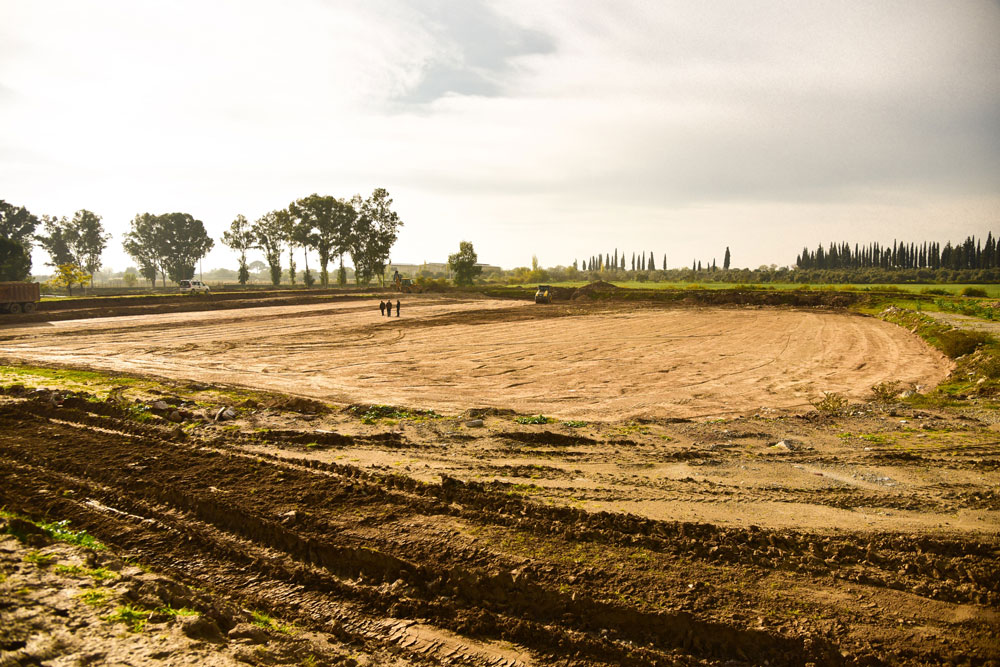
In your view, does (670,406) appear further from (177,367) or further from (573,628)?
(177,367)

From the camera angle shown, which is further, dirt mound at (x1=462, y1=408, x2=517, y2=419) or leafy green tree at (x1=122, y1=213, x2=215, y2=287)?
leafy green tree at (x1=122, y1=213, x2=215, y2=287)

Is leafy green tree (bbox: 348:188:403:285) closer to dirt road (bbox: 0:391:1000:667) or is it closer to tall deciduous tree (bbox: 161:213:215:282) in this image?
tall deciduous tree (bbox: 161:213:215:282)

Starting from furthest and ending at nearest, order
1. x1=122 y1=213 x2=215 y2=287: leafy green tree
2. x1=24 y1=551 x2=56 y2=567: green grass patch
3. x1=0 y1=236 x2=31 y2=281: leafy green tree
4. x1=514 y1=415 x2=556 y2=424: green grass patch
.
Answer: 1. x1=122 y1=213 x2=215 y2=287: leafy green tree
2. x1=0 y1=236 x2=31 y2=281: leafy green tree
3. x1=514 y1=415 x2=556 y2=424: green grass patch
4. x1=24 y1=551 x2=56 y2=567: green grass patch

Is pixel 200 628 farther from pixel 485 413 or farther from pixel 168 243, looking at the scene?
pixel 168 243

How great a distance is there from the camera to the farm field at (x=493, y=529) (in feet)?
11.9

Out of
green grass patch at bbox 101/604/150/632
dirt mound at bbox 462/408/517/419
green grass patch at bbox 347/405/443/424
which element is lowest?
dirt mound at bbox 462/408/517/419

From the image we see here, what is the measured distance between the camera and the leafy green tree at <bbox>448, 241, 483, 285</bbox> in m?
76.6

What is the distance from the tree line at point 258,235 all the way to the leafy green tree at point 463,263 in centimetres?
1041

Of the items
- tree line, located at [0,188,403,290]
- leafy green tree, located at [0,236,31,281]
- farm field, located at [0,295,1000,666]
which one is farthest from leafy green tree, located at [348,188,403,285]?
farm field, located at [0,295,1000,666]

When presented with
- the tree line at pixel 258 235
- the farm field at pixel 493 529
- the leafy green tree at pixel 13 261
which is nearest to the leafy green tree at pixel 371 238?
the tree line at pixel 258 235

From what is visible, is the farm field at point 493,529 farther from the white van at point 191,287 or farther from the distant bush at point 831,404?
the white van at point 191,287

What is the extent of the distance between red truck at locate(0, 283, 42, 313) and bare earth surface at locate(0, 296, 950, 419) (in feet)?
25.2

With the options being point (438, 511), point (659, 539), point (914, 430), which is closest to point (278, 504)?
point (438, 511)

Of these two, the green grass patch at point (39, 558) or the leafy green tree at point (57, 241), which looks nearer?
the green grass patch at point (39, 558)
